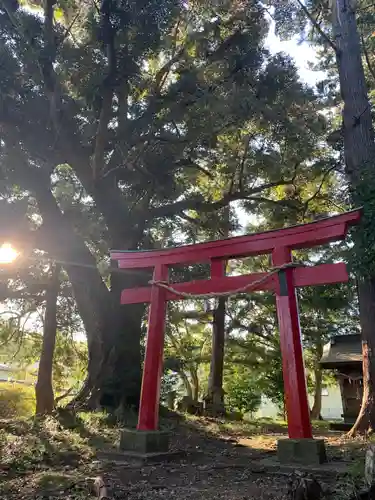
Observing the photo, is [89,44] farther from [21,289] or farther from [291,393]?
[291,393]

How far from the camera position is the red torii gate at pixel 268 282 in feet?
17.1

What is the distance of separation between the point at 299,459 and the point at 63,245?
250 inches

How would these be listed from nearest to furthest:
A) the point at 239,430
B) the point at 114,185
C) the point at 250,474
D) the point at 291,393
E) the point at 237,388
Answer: the point at 250,474
the point at 291,393
the point at 114,185
the point at 239,430
the point at 237,388

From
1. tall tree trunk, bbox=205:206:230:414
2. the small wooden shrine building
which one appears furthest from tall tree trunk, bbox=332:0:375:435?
tall tree trunk, bbox=205:206:230:414

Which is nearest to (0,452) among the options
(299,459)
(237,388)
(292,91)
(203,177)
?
(299,459)

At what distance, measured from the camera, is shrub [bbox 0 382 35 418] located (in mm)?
13184

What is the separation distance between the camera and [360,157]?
26.0 ft

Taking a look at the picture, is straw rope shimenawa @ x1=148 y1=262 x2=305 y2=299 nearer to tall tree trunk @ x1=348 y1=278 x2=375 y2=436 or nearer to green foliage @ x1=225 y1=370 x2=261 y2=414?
tall tree trunk @ x1=348 y1=278 x2=375 y2=436

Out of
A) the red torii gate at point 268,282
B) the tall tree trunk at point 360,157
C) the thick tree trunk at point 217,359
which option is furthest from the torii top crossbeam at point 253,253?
the thick tree trunk at point 217,359

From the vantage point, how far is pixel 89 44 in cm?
785

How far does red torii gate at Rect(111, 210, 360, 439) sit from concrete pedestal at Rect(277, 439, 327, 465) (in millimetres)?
133

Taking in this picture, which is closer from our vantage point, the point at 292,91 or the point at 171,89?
the point at 171,89

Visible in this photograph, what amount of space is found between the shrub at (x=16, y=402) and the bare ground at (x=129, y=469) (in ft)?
22.6

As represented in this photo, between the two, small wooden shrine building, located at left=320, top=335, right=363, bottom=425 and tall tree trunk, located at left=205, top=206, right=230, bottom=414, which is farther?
tall tree trunk, located at left=205, top=206, right=230, bottom=414
